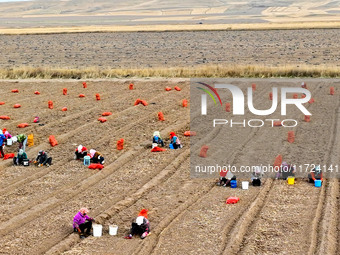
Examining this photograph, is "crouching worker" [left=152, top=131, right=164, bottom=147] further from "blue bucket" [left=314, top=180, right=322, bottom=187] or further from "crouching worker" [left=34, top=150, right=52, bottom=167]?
"blue bucket" [left=314, top=180, right=322, bottom=187]

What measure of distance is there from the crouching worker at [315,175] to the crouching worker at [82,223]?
19.8 ft

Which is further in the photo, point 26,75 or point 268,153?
point 26,75

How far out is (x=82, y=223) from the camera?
449 inches

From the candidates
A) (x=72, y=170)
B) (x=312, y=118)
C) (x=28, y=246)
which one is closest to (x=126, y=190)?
(x=72, y=170)

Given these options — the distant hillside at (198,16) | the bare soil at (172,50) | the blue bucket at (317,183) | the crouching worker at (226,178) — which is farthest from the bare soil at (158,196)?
the distant hillside at (198,16)

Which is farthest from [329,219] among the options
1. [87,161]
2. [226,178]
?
[87,161]

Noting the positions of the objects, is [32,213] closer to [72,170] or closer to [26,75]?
[72,170]

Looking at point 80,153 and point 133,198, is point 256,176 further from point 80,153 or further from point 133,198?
point 80,153

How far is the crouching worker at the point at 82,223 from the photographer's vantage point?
1141cm

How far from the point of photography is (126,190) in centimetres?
1430

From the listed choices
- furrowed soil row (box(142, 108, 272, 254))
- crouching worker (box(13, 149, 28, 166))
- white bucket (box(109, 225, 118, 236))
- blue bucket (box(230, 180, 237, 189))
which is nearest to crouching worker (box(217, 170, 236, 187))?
blue bucket (box(230, 180, 237, 189))

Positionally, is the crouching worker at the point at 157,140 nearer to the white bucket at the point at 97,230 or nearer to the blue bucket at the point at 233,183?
the blue bucket at the point at 233,183

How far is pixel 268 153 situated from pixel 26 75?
21.2 meters

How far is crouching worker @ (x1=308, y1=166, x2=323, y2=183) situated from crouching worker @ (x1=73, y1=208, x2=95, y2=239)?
604 cm
